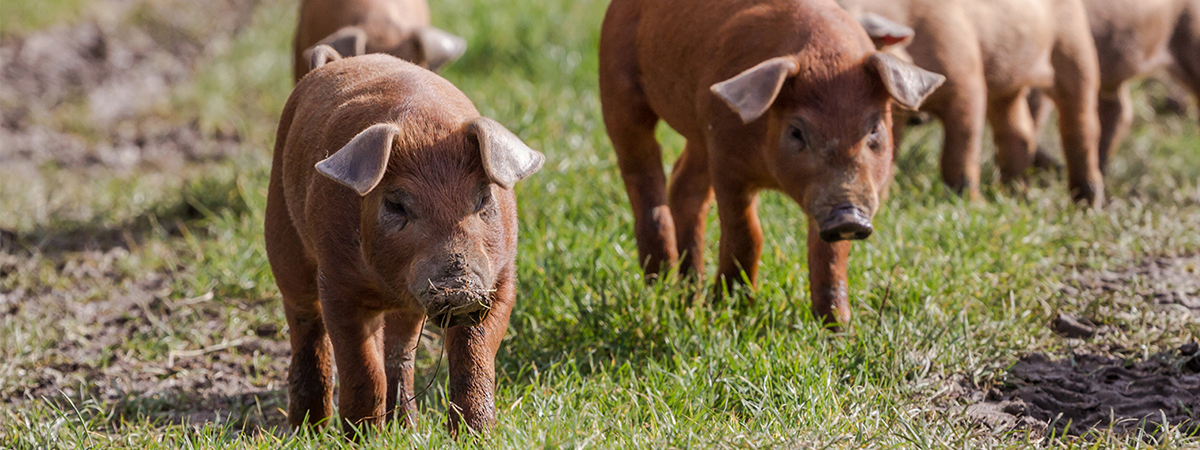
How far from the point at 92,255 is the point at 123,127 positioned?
2.45m

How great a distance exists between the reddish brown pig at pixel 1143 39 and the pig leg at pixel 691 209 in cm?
333

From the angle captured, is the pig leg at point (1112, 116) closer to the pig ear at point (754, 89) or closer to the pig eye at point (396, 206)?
the pig ear at point (754, 89)

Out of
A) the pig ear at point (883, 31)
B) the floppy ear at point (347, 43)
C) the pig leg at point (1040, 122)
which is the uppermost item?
the pig ear at point (883, 31)

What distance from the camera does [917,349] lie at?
4484mm

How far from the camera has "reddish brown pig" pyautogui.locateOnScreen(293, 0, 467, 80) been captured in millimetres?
6781

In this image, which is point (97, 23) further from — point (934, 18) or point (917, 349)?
point (917, 349)

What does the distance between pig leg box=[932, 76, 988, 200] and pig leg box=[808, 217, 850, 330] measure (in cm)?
187

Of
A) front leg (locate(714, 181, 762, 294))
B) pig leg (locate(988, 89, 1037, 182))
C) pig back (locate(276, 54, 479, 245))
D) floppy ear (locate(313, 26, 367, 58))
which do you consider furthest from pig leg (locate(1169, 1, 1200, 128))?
pig back (locate(276, 54, 479, 245))

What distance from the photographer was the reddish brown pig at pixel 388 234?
11.2 feet

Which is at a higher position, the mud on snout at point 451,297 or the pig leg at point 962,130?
the mud on snout at point 451,297

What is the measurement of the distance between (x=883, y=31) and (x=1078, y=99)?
2.17 m

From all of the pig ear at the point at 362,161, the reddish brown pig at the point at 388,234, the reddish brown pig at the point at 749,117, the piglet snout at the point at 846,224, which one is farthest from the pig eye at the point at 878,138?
the pig ear at the point at 362,161

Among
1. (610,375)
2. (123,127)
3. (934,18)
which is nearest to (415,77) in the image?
(610,375)

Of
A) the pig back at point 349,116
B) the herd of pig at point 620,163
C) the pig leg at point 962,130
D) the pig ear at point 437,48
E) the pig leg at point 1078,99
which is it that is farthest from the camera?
the pig leg at point 1078,99
